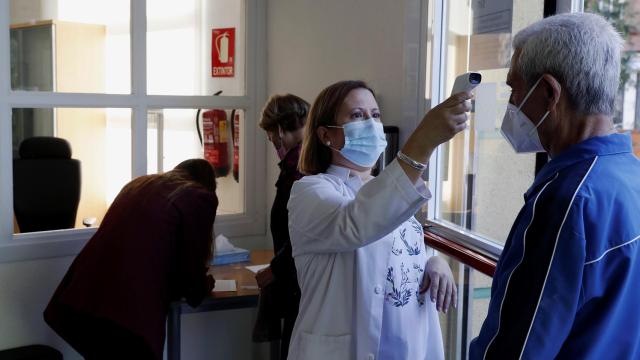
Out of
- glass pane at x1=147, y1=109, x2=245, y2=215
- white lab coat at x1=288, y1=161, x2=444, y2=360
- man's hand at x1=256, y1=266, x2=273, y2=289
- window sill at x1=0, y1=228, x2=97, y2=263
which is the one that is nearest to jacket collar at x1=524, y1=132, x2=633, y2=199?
white lab coat at x1=288, y1=161, x2=444, y2=360

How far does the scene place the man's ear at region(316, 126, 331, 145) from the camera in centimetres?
170

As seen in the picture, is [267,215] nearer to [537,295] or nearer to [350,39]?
[350,39]

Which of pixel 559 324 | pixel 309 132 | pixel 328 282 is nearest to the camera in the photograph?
pixel 559 324

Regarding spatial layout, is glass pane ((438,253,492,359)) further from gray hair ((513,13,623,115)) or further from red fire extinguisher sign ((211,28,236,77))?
red fire extinguisher sign ((211,28,236,77))

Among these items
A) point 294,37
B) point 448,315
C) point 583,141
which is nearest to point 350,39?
point 294,37

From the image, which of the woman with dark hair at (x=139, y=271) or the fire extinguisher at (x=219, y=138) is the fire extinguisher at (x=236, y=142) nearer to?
the fire extinguisher at (x=219, y=138)

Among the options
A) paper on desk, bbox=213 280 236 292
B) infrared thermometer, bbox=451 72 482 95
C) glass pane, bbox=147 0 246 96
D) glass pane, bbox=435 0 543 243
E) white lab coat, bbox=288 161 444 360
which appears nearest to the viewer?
infrared thermometer, bbox=451 72 482 95

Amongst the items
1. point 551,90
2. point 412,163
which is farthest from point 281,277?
point 551,90

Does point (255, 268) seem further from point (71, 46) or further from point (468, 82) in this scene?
point (468, 82)

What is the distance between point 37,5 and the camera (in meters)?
3.16

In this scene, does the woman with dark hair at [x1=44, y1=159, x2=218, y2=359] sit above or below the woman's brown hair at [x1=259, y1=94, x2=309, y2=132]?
below

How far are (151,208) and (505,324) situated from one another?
1792 millimetres

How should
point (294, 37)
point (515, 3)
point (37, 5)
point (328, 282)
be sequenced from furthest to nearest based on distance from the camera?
point (294, 37)
point (37, 5)
point (515, 3)
point (328, 282)

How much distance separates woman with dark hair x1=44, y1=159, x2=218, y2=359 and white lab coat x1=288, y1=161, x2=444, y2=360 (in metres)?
1.10
